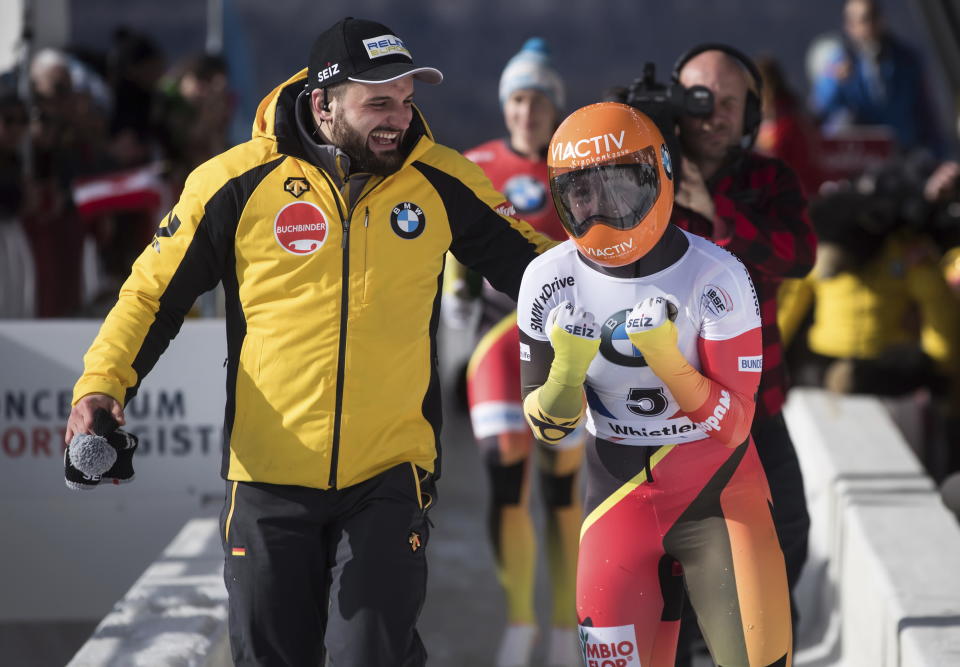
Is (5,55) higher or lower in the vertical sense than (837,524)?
higher

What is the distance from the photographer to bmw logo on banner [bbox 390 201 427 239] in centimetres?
351

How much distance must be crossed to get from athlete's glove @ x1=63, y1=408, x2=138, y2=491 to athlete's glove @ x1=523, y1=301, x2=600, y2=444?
100 centimetres

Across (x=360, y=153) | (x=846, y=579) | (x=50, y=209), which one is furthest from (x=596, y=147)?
(x=50, y=209)

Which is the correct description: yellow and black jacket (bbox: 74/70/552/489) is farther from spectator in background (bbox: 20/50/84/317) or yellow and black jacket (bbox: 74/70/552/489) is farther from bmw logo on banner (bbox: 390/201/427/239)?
spectator in background (bbox: 20/50/84/317)

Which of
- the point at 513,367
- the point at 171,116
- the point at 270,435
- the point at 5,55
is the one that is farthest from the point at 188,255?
the point at 171,116

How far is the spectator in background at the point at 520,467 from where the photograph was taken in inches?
217

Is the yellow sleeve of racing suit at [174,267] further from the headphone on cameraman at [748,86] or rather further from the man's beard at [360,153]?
the headphone on cameraman at [748,86]

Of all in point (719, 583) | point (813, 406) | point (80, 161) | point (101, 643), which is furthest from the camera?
point (80, 161)

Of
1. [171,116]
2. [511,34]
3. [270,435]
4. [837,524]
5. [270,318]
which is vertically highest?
[511,34]

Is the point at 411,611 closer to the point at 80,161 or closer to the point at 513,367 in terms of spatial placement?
the point at 513,367

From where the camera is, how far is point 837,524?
18.3 feet

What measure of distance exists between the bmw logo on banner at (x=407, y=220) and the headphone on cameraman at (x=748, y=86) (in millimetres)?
1058

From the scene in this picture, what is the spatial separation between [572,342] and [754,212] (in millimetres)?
1088

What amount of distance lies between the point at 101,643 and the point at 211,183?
4.65 feet
